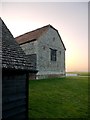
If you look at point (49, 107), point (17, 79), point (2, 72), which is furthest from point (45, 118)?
point (2, 72)

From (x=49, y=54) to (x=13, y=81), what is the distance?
72.0 feet

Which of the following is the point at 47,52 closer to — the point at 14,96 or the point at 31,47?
the point at 31,47

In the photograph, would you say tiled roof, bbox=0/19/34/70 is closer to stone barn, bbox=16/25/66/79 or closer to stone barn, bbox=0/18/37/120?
stone barn, bbox=0/18/37/120

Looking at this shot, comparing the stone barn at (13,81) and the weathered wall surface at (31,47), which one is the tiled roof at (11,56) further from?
the weathered wall surface at (31,47)

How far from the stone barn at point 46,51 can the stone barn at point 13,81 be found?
58.7ft

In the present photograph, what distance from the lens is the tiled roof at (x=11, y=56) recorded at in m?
7.21

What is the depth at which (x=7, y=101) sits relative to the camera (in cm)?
691

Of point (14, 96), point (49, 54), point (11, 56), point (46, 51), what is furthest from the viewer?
point (49, 54)

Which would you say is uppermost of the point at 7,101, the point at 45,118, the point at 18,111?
the point at 7,101

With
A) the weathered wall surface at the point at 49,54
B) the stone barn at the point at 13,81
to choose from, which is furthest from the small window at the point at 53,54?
the stone barn at the point at 13,81

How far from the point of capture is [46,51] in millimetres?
28422

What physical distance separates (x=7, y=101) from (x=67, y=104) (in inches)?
257

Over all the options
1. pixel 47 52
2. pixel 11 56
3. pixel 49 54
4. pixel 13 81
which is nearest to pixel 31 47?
pixel 47 52

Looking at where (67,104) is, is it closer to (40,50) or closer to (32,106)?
(32,106)
